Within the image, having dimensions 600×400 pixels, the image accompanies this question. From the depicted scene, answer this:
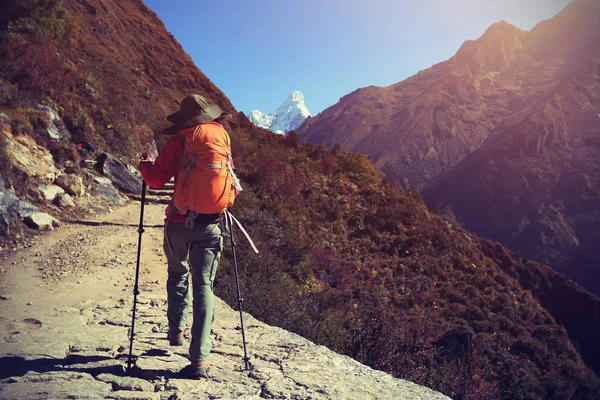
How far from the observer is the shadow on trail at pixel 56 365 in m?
2.86

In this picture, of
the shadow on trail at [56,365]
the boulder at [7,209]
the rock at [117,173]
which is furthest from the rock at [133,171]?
the shadow on trail at [56,365]

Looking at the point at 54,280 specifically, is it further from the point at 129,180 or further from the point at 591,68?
the point at 591,68

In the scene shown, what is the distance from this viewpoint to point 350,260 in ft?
44.1

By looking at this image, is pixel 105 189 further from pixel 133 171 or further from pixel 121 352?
pixel 121 352

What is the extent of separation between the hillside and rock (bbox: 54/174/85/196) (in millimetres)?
56

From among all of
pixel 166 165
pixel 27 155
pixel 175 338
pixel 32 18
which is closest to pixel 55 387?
pixel 175 338

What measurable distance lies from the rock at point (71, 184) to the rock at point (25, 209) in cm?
147

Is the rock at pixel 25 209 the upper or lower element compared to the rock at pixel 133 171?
lower

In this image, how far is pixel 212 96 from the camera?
2642 centimetres

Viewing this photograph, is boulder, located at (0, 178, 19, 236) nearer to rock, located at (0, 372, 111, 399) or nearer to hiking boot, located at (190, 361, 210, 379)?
rock, located at (0, 372, 111, 399)

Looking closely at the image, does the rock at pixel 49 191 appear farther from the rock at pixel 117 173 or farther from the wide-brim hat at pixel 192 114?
the wide-brim hat at pixel 192 114

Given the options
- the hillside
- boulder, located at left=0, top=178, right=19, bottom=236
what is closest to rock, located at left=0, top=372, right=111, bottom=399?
the hillside

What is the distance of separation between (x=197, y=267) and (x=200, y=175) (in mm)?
655

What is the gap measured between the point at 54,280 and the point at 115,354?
2.45m
